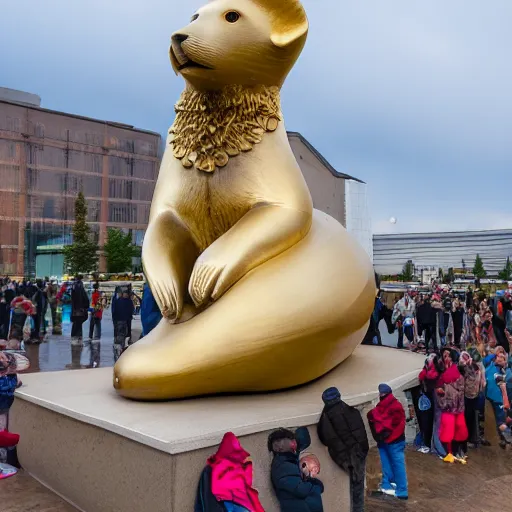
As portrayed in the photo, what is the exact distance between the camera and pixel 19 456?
16.9 ft

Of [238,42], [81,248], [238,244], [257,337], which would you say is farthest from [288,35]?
[81,248]

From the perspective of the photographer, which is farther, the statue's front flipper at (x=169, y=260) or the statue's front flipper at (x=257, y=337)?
the statue's front flipper at (x=169, y=260)

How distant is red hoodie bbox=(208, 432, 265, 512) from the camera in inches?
134

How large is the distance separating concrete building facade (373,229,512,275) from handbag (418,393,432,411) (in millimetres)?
95990

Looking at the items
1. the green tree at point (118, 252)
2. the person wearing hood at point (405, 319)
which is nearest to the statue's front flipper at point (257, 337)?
the person wearing hood at point (405, 319)

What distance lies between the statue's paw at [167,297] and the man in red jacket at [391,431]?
1815 millimetres

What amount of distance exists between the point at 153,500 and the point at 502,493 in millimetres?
3286

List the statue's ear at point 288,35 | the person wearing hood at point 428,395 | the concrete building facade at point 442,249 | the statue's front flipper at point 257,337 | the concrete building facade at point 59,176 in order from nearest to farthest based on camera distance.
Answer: the statue's front flipper at point 257,337 → the statue's ear at point 288,35 → the person wearing hood at point 428,395 → the concrete building facade at point 59,176 → the concrete building facade at point 442,249

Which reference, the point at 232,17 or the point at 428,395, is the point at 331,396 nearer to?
the point at 428,395

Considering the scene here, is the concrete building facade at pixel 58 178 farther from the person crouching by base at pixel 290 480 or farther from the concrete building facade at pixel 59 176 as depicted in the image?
the person crouching by base at pixel 290 480

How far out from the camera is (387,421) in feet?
16.1

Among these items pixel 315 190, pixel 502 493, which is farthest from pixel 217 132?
pixel 315 190

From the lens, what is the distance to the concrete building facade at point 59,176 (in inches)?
1934

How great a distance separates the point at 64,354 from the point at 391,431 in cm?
874
